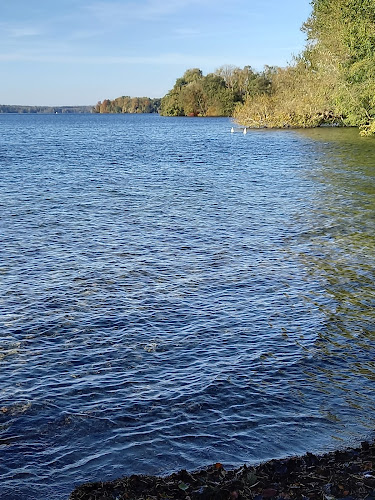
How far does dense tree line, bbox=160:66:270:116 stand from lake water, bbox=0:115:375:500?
459 feet

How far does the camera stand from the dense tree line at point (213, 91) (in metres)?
173

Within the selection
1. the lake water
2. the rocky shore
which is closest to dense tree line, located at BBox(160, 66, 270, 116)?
the lake water

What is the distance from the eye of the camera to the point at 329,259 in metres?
19.8

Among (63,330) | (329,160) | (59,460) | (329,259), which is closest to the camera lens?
(59,460)

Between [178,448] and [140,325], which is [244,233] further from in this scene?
[178,448]

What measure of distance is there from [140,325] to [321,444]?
626 centimetres

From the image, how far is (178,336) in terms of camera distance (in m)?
13.6

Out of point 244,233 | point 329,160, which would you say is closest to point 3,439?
point 244,233

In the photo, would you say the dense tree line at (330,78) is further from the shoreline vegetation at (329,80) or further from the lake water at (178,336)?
the lake water at (178,336)

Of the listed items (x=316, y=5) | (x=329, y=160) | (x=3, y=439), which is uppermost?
(x=316, y=5)

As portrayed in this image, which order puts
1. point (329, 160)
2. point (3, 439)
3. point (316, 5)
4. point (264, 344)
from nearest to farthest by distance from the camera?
1. point (3, 439)
2. point (264, 344)
3. point (329, 160)
4. point (316, 5)

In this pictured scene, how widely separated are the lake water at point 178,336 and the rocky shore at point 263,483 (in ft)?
2.32

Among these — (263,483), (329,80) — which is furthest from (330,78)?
(263,483)

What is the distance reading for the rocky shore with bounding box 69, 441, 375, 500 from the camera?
23.1 ft
